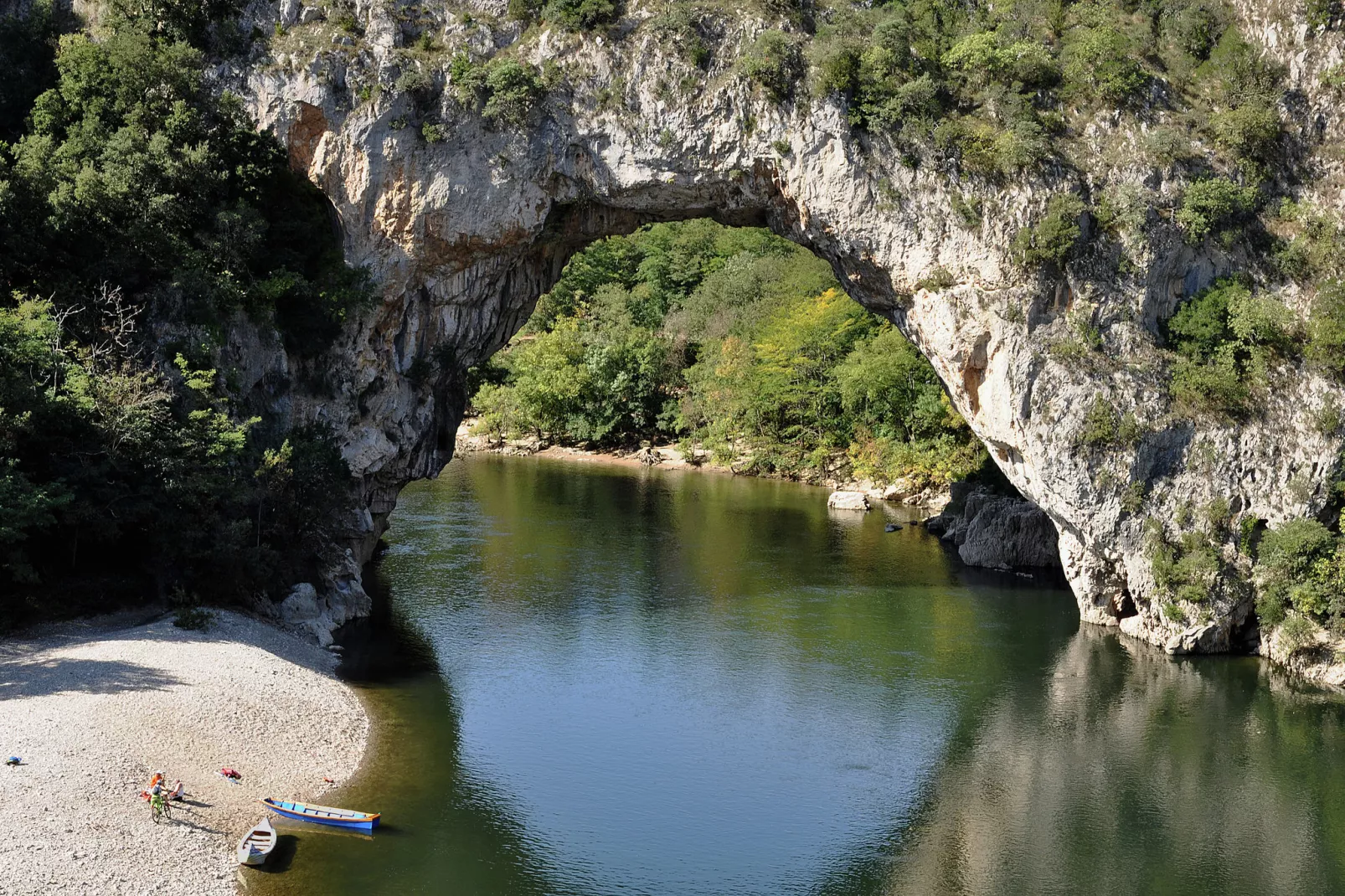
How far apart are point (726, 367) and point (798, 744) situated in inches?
1644

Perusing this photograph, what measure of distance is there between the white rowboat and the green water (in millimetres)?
241

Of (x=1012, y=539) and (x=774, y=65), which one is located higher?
(x=774, y=65)

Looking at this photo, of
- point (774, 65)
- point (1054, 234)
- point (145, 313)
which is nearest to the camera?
point (145, 313)

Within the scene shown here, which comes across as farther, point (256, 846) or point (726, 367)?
point (726, 367)

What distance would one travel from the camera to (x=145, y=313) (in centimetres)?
3130

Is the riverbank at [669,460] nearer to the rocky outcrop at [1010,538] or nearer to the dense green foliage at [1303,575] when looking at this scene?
the rocky outcrop at [1010,538]

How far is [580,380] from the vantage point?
236ft

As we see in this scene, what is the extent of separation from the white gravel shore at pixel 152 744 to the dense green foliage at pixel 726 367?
108 feet

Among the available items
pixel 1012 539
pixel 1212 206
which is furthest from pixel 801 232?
pixel 1012 539

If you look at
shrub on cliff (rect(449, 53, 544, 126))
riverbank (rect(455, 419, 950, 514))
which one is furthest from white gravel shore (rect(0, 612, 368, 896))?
riverbank (rect(455, 419, 950, 514))

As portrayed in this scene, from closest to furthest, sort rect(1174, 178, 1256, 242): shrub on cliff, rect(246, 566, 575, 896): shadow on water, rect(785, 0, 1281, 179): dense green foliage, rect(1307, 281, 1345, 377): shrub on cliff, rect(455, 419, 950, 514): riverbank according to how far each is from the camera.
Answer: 1. rect(246, 566, 575, 896): shadow on water
2. rect(1307, 281, 1345, 377): shrub on cliff
3. rect(1174, 178, 1256, 242): shrub on cliff
4. rect(785, 0, 1281, 179): dense green foliage
5. rect(455, 419, 950, 514): riverbank

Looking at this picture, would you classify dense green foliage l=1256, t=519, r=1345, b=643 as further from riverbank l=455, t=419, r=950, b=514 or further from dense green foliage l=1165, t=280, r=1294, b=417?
riverbank l=455, t=419, r=950, b=514

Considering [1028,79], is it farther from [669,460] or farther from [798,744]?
[669,460]

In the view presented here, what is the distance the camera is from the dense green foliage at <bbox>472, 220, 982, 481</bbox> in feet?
191
